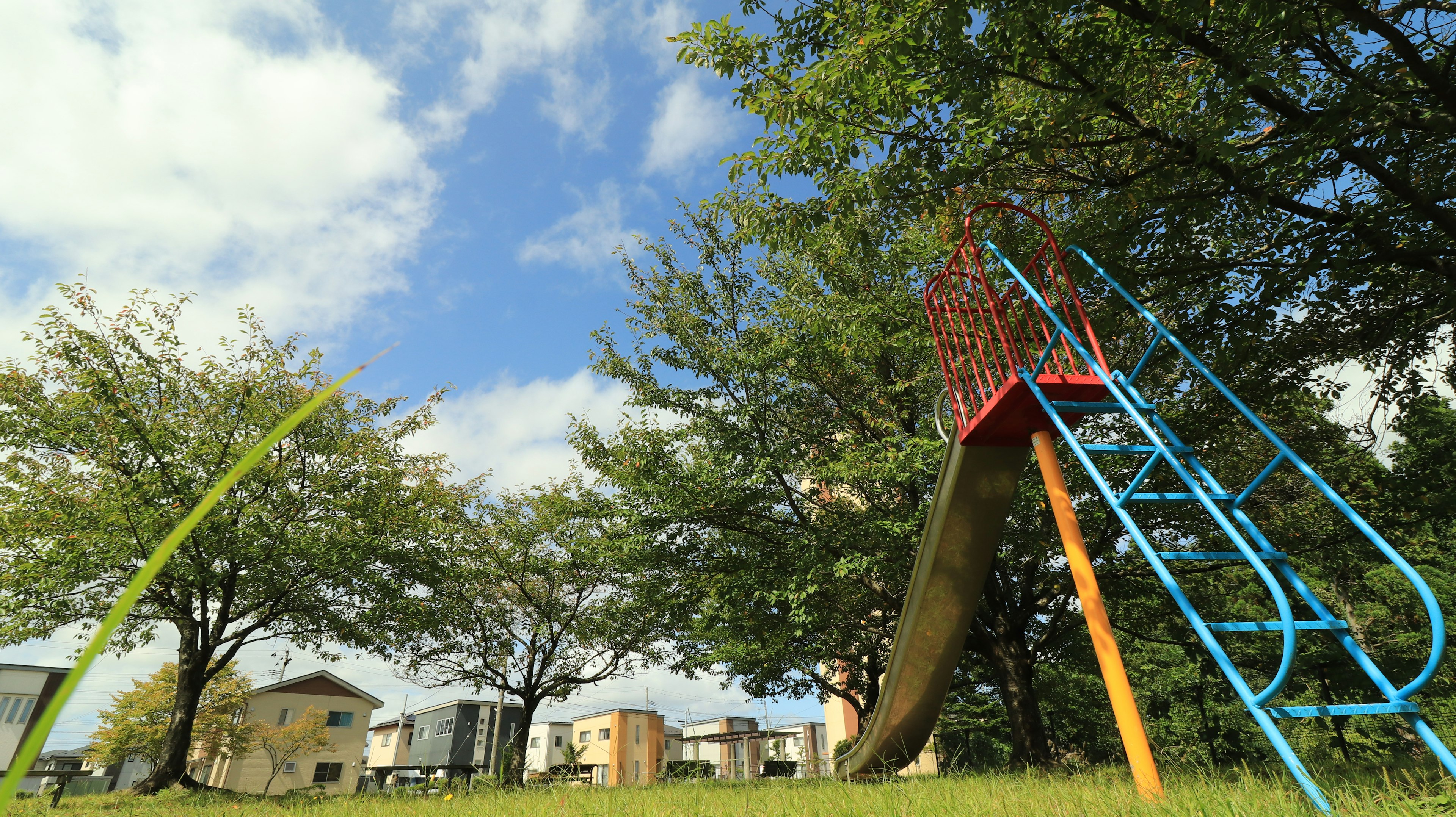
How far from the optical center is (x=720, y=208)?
26.7ft

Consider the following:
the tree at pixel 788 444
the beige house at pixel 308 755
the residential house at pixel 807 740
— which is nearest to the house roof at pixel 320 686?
the beige house at pixel 308 755

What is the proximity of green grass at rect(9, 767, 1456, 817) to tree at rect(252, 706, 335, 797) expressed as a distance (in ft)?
117

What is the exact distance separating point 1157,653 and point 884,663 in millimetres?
14925

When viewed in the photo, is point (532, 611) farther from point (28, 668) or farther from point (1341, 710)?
point (28, 668)

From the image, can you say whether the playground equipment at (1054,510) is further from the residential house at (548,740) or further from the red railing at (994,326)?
the residential house at (548,740)

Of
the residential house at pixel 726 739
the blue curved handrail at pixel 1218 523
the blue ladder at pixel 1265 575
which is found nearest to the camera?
the blue ladder at pixel 1265 575

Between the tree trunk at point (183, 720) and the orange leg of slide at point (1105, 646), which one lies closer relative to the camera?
the orange leg of slide at point (1105, 646)

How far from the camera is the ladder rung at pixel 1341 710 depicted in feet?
8.86

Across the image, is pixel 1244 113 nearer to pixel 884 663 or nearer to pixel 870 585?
pixel 870 585

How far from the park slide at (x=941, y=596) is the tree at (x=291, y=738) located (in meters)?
37.8

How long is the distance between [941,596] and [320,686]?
156 ft

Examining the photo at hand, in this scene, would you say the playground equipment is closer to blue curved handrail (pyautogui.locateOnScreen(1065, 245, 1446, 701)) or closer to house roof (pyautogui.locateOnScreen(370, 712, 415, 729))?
blue curved handrail (pyautogui.locateOnScreen(1065, 245, 1446, 701))

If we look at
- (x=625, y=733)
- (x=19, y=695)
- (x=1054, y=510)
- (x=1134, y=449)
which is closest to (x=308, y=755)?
(x=19, y=695)

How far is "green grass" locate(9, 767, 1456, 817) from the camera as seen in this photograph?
2.90 m
